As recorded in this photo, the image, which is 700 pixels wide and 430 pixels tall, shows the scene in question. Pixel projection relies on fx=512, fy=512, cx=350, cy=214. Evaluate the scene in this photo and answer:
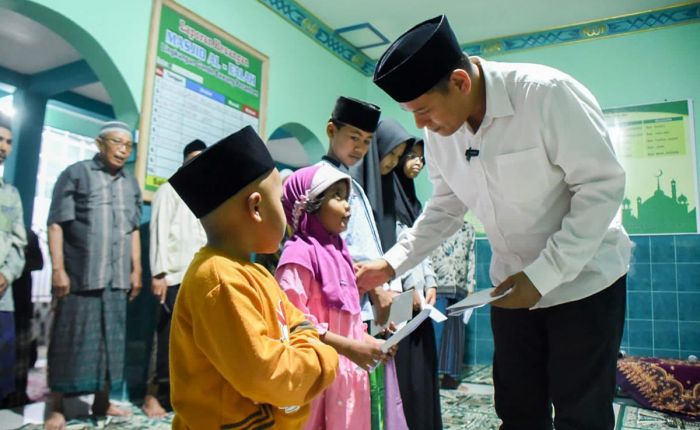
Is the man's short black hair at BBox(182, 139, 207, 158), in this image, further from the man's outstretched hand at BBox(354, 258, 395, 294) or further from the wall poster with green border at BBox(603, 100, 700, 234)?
the wall poster with green border at BBox(603, 100, 700, 234)

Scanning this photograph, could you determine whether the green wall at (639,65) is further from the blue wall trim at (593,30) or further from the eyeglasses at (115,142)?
the eyeglasses at (115,142)

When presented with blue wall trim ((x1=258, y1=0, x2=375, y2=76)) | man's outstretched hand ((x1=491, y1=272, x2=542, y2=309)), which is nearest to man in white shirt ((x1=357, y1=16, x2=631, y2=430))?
man's outstretched hand ((x1=491, y1=272, x2=542, y2=309))

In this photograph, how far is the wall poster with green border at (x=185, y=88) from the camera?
3.00 metres

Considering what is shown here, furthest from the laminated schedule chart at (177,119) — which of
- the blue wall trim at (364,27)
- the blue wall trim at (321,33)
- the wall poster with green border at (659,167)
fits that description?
the wall poster with green border at (659,167)

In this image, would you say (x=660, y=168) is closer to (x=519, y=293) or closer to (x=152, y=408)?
(x=519, y=293)

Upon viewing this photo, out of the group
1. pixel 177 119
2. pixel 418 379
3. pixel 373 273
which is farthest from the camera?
pixel 177 119

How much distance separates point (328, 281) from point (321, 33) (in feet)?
12.3

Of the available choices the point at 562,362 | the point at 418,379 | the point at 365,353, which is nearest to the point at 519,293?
the point at 562,362

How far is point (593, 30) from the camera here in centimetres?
462

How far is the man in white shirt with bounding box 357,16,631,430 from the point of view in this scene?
112cm

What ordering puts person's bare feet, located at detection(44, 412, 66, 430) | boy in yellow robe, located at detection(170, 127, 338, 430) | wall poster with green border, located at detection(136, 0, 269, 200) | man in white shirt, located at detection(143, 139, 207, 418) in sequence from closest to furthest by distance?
boy in yellow robe, located at detection(170, 127, 338, 430), person's bare feet, located at detection(44, 412, 66, 430), man in white shirt, located at detection(143, 139, 207, 418), wall poster with green border, located at detection(136, 0, 269, 200)

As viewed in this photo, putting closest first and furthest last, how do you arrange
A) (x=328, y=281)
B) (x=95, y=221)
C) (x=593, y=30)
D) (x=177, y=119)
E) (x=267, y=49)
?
(x=328, y=281), (x=95, y=221), (x=177, y=119), (x=267, y=49), (x=593, y=30)

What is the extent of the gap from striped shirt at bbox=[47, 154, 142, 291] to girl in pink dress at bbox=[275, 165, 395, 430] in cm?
159

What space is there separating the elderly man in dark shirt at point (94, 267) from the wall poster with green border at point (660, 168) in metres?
3.88
